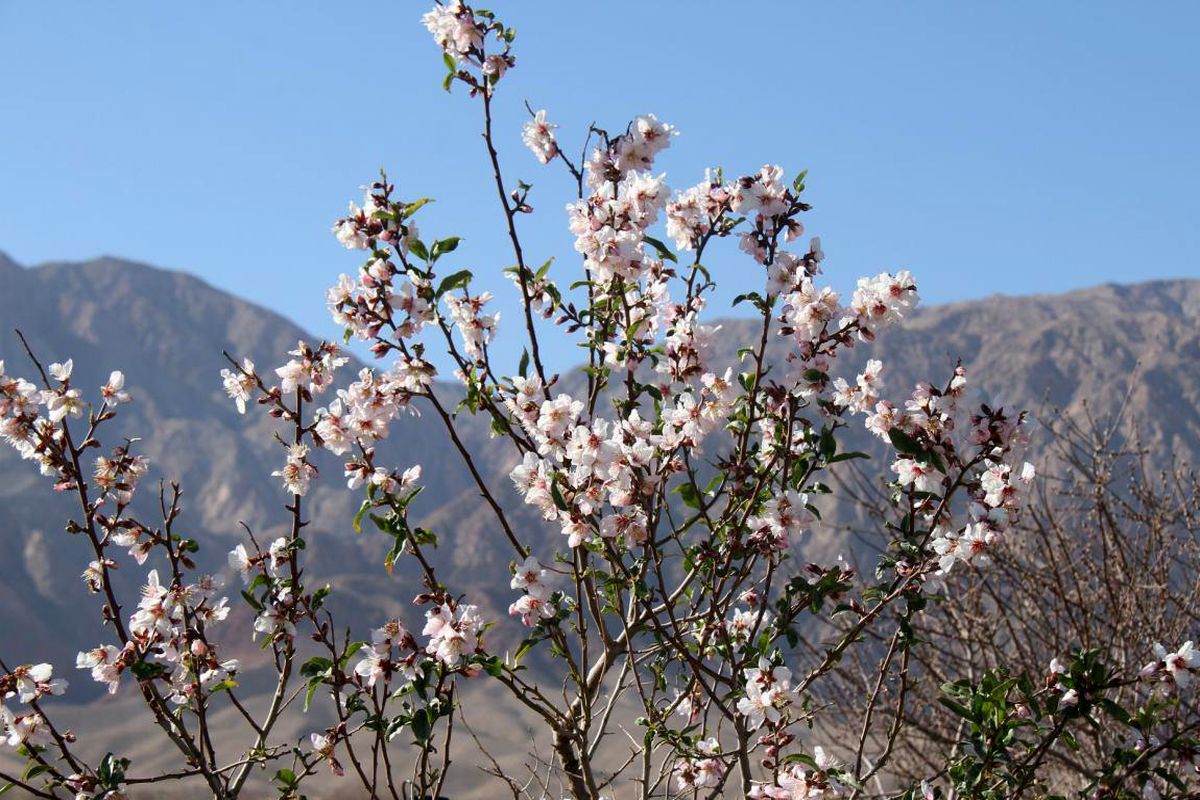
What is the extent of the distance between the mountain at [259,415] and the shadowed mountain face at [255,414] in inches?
8.6

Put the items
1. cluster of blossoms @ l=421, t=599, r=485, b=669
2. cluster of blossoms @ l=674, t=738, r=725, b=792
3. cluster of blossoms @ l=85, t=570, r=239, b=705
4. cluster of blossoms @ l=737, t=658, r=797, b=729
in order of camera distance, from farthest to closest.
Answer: cluster of blossoms @ l=674, t=738, r=725, b=792, cluster of blossoms @ l=85, t=570, r=239, b=705, cluster of blossoms @ l=737, t=658, r=797, b=729, cluster of blossoms @ l=421, t=599, r=485, b=669

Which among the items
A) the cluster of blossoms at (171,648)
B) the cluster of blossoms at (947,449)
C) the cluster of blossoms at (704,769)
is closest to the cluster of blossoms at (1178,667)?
the cluster of blossoms at (947,449)

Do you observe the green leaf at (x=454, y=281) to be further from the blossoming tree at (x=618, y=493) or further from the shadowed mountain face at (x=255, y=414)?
the shadowed mountain face at (x=255, y=414)

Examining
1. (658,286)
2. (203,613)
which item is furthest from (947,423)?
(203,613)

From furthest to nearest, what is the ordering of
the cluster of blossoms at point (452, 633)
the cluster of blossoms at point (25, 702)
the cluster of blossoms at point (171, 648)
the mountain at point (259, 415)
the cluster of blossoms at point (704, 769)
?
the mountain at point (259, 415) → the cluster of blossoms at point (704, 769) → the cluster of blossoms at point (171, 648) → the cluster of blossoms at point (25, 702) → the cluster of blossoms at point (452, 633)

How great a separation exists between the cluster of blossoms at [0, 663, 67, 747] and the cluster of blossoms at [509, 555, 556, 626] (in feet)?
4.77

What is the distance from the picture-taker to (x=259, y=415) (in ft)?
479

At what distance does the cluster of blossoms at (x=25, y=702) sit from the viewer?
11.0 feet

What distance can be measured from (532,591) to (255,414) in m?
150

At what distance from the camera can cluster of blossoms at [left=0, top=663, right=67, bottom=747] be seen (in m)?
3.36

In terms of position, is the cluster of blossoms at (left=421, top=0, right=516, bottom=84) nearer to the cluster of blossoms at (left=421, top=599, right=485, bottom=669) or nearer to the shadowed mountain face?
the cluster of blossoms at (left=421, top=599, right=485, bottom=669)

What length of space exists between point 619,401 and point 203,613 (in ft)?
5.10

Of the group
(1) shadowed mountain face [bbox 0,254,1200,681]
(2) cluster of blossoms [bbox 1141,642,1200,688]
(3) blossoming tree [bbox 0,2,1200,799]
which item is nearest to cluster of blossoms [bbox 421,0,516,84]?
(3) blossoming tree [bbox 0,2,1200,799]

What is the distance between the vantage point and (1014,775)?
3.25 m
